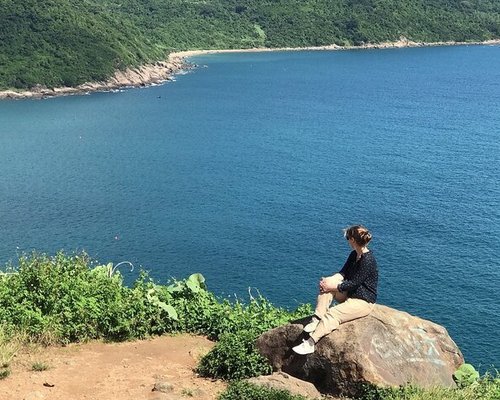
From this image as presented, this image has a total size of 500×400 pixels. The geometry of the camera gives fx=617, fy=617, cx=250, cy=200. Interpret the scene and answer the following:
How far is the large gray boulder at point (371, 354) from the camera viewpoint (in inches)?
396

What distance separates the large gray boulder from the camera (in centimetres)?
1005

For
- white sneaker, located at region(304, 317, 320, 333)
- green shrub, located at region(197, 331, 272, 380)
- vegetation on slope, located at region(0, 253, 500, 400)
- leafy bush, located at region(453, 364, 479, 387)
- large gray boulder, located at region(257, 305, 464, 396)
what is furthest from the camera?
vegetation on slope, located at region(0, 253, 500, 400)

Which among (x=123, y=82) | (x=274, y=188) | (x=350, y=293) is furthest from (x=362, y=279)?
(x=123, y=82)

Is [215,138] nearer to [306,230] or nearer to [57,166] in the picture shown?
[57,166]

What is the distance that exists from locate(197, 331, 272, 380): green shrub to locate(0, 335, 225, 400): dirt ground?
25cm

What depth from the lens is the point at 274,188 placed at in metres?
60.6

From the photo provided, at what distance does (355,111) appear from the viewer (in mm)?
100812

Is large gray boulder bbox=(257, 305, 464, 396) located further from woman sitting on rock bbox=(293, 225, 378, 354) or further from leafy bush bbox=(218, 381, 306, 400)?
leafy bush bbox=(218, 381, 306, 400)

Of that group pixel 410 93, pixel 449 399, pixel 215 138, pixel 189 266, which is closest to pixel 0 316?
pixel 449 399

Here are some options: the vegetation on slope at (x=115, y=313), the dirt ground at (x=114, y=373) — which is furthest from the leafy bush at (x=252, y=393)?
the vegetation on slope at (x=115, y=313)

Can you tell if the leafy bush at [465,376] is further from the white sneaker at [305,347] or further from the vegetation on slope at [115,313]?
the white sneaker at [305,347]

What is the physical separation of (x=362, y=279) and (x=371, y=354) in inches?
48.7

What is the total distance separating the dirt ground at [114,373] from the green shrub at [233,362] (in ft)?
0.82

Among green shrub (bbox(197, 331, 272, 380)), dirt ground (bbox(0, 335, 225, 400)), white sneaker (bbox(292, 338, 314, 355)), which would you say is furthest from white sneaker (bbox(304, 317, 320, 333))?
dirt ground (bbox(0, 335, 225, 400))
